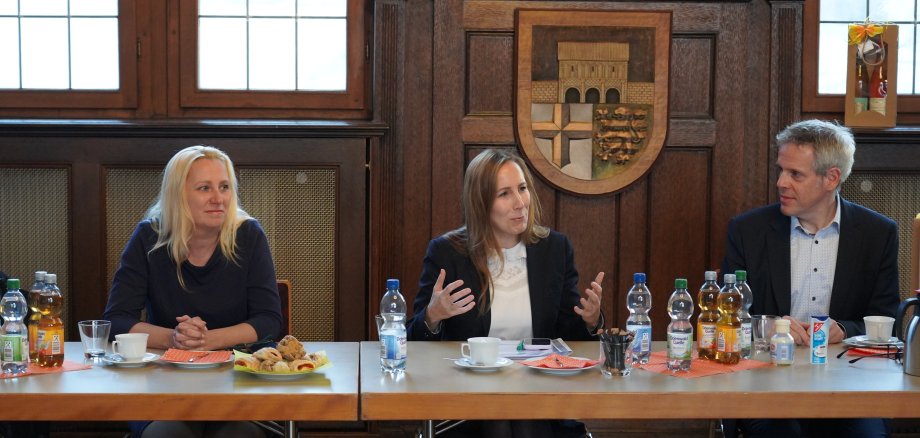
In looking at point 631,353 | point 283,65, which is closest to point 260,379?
point 631,353

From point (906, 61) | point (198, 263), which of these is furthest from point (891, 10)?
point (198, 263)

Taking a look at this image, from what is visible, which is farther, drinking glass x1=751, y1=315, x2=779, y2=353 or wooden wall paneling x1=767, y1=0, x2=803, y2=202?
wooden wall paneling x1=767, y1=0, x2=803, y2=202

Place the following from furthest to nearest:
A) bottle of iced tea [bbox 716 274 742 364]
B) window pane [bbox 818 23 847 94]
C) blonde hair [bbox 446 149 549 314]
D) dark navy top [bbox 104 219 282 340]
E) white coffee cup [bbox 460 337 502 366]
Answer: window pane [bbox 818 23 847 94] < blonde hair [bbox 446 149 549 314] < dark navy top [bbox 104 219 282 340] < bottle of iced tea [bbox 716 274 742 364] < white coffee cup [bbox 460 337 502 366]

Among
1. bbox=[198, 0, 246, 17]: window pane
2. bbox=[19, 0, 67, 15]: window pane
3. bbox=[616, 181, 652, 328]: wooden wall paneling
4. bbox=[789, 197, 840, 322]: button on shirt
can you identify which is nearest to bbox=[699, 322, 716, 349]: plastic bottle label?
bbox=[789, 197, 840, 322]: button on shirt

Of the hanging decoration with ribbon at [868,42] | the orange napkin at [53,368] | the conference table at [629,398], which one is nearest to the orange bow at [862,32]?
the hanging decoration with ribbon at [868,42]

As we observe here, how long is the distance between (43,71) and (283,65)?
3.26ft

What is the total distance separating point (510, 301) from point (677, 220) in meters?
1.35

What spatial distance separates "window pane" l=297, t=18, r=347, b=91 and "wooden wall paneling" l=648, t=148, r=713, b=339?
1392 mm

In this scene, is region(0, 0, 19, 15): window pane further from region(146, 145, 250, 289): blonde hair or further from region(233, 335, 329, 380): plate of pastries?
region(233, 335, 329, 380): plate of pastries

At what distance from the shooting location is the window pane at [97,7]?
414 cm

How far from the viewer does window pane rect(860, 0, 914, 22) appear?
4.30m

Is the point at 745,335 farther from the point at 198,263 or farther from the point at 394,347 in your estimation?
the point at 198,263

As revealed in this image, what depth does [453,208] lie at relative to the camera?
411 cm

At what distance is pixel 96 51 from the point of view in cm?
414
